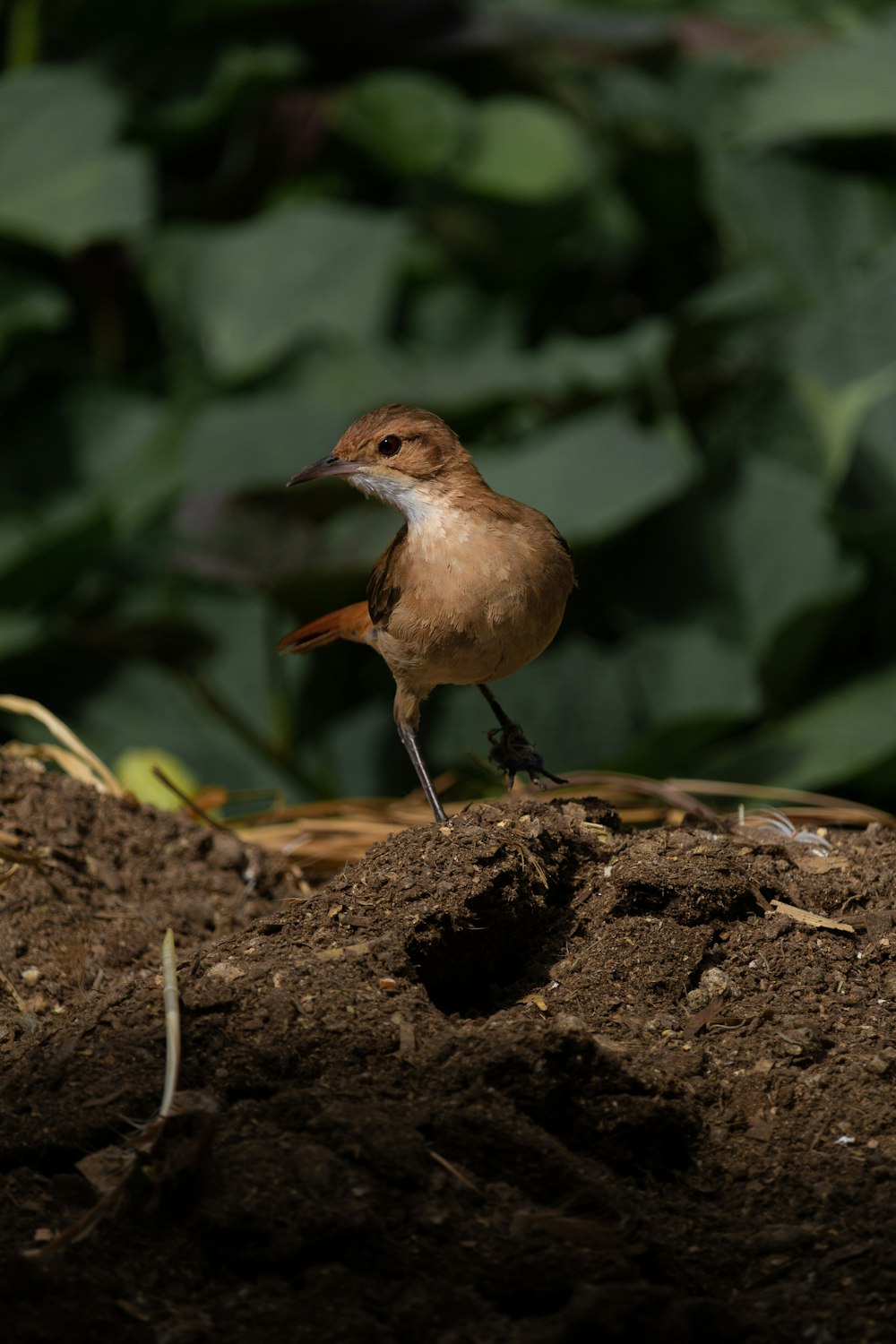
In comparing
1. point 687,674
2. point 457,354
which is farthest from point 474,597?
point 457,354

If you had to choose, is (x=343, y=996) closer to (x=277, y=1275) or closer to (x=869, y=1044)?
(x=277, y=1275)

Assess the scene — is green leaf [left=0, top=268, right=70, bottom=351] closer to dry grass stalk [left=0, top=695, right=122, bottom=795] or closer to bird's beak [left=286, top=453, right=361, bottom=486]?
dry grass stalk [left=0, top=695, right=122, bottom=795]

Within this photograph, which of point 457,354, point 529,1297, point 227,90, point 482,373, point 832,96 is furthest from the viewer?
point 457,354

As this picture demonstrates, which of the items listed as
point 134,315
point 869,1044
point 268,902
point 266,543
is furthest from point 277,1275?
point 134,315

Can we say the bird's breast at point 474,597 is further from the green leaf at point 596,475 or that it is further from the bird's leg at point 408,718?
the green leaf at point 596,475

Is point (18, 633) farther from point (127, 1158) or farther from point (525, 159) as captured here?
point (127, 1158)

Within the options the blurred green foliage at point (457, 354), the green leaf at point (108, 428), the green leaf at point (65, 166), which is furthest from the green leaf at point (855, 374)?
the green leaf at point (65, 166)

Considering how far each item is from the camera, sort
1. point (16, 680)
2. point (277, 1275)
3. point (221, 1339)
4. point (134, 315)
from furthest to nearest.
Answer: point (134, 315) < point (16, 680) < point (277, 1275) < point (221, 1339)
